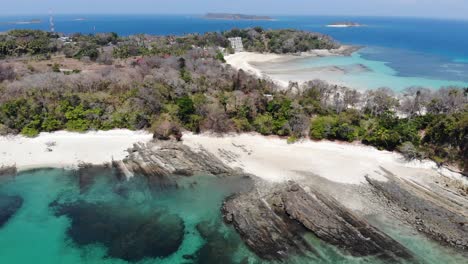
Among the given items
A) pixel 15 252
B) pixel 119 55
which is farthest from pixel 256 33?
pixel 15 252

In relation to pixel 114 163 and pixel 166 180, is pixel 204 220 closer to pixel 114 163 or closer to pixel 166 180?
pixel 166 180

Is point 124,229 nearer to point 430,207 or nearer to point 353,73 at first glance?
point 430,207

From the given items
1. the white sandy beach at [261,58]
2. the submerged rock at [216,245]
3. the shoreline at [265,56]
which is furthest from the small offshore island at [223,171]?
the shoreline at [265,56]

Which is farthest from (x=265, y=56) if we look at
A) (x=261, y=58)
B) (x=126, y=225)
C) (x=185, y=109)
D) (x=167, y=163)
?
(x=126, y=225)

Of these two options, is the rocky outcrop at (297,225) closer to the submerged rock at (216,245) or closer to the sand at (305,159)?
the submerged rock at (216,245)

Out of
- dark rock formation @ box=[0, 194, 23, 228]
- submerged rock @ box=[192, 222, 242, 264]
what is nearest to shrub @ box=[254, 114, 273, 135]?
submerged rock @ box=[192, 222, 242, 264]

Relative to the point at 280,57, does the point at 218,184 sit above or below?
below
